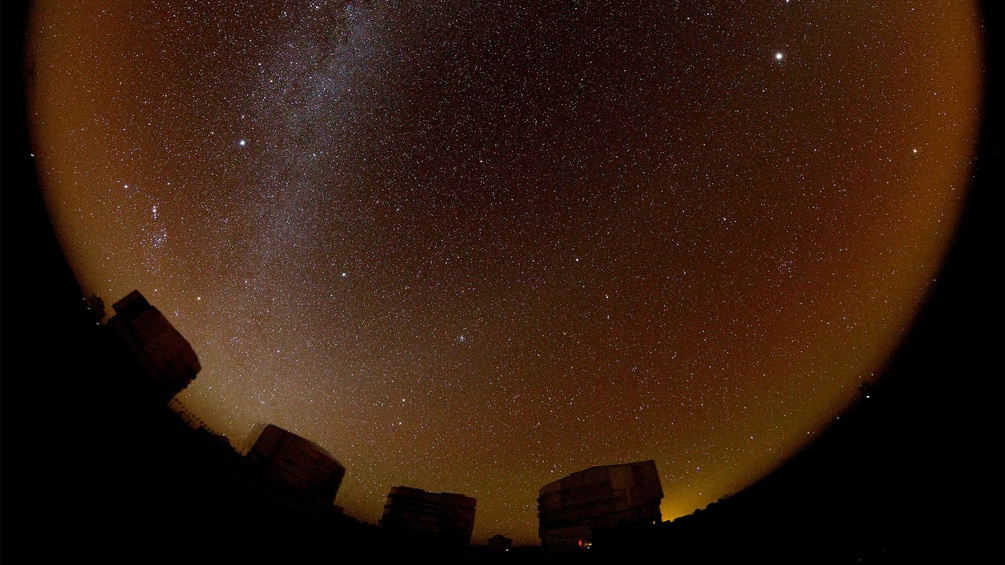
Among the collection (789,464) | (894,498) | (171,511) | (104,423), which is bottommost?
(171,511)

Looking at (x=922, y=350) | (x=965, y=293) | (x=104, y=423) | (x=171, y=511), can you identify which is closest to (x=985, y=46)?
(x=965, y=293)

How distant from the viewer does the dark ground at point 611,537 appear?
17.9 feet

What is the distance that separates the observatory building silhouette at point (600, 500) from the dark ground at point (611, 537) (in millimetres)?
16613

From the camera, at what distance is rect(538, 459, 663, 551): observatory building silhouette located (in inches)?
1075

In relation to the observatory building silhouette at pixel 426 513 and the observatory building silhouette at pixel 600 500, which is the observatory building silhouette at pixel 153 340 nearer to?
the observatory building silhouette at pixel 426 513

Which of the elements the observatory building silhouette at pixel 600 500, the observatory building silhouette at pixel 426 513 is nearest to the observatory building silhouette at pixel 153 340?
the observatory building silhouette at pixel 426 513

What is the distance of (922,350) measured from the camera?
28.3 ft

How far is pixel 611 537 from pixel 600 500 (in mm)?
21868

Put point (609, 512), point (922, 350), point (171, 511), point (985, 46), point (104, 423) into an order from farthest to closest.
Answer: point (609, 512), point (922, 350), point (985, 46), point (171, 511), point (104, 423)

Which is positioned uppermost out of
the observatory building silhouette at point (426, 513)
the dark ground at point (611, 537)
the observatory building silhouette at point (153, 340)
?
the observatory building silhouette at point (153, 340)

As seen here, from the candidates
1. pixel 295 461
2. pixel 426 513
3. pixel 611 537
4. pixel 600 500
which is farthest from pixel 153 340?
pixel 600 500

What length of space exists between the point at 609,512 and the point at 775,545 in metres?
21.7

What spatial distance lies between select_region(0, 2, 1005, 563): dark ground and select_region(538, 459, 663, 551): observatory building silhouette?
16.6 m

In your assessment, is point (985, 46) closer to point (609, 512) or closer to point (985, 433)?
point (985, 433)
